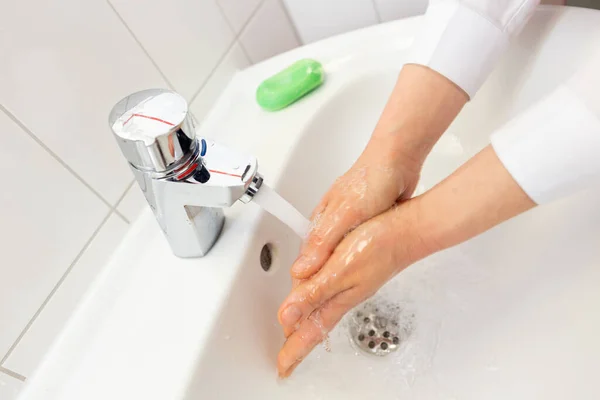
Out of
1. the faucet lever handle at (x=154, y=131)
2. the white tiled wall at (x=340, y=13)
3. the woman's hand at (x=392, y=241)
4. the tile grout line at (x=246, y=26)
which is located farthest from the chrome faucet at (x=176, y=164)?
the white tiled wall at (x=340, y=13)

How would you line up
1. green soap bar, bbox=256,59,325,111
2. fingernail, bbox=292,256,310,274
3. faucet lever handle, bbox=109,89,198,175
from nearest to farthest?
faucet lever handle, bbox=109,89,198,175
fingernail, bbox=292,256,310,274
green soap bar, bbox=256,59,325,111

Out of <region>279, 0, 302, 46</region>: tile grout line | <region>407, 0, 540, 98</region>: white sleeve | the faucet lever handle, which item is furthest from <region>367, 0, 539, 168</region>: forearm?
<region>279, 0, 302, 46</region>: tile grout line

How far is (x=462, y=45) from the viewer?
1.64 ft

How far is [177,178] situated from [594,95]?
0.31 metres

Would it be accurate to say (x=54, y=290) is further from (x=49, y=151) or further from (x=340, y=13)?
(x=340, y=13)

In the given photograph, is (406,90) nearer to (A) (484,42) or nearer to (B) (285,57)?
(A) (484,42)

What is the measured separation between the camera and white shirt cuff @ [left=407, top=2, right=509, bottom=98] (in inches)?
19.6

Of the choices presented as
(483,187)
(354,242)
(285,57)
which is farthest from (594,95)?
(285,57)

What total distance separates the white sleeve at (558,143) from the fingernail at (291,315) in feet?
0.68

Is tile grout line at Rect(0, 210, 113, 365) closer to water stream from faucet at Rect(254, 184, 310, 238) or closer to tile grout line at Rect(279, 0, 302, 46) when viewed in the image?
water stream from faucet at Rect(254, 184, 310, 238)

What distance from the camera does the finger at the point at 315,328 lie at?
474 mm

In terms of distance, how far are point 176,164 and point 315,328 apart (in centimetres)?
20

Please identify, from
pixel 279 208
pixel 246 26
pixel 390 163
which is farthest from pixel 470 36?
pixel 246 26

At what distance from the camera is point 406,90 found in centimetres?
52
